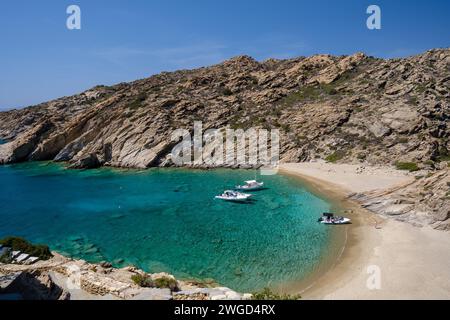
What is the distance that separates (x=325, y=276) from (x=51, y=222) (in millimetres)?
32023

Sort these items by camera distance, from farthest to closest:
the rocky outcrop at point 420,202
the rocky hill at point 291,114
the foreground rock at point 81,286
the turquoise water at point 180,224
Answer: the rocky hill at point 291,114, the rocky outcrop at point 420,202, the turquoise water at point 180,224, the foreground rock at point 81,286

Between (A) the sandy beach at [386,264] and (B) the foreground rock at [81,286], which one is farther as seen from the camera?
(A) the sandy beach at [386,264]

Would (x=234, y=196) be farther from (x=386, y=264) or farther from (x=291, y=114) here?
(x=291, y=114)

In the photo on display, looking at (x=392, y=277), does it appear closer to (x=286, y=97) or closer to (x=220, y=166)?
(x=220, y=166)

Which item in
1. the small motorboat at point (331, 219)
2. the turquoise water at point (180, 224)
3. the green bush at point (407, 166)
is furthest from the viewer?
the green bush at point (407, 166)

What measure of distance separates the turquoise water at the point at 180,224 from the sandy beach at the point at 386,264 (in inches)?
96.9

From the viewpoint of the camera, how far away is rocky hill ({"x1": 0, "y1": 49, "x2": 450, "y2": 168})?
60.7m

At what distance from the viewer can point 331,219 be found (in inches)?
1334

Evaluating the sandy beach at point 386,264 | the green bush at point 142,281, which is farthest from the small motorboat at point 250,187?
the green bush at point 142,281

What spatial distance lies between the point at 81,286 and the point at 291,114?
64.0 m

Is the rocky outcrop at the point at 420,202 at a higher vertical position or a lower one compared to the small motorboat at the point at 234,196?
higher

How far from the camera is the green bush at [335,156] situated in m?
60.6

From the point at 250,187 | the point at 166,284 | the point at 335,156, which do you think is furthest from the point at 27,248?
the point at 335,156

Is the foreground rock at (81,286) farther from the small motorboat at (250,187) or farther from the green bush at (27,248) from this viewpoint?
the small motorboat at (250,187)
